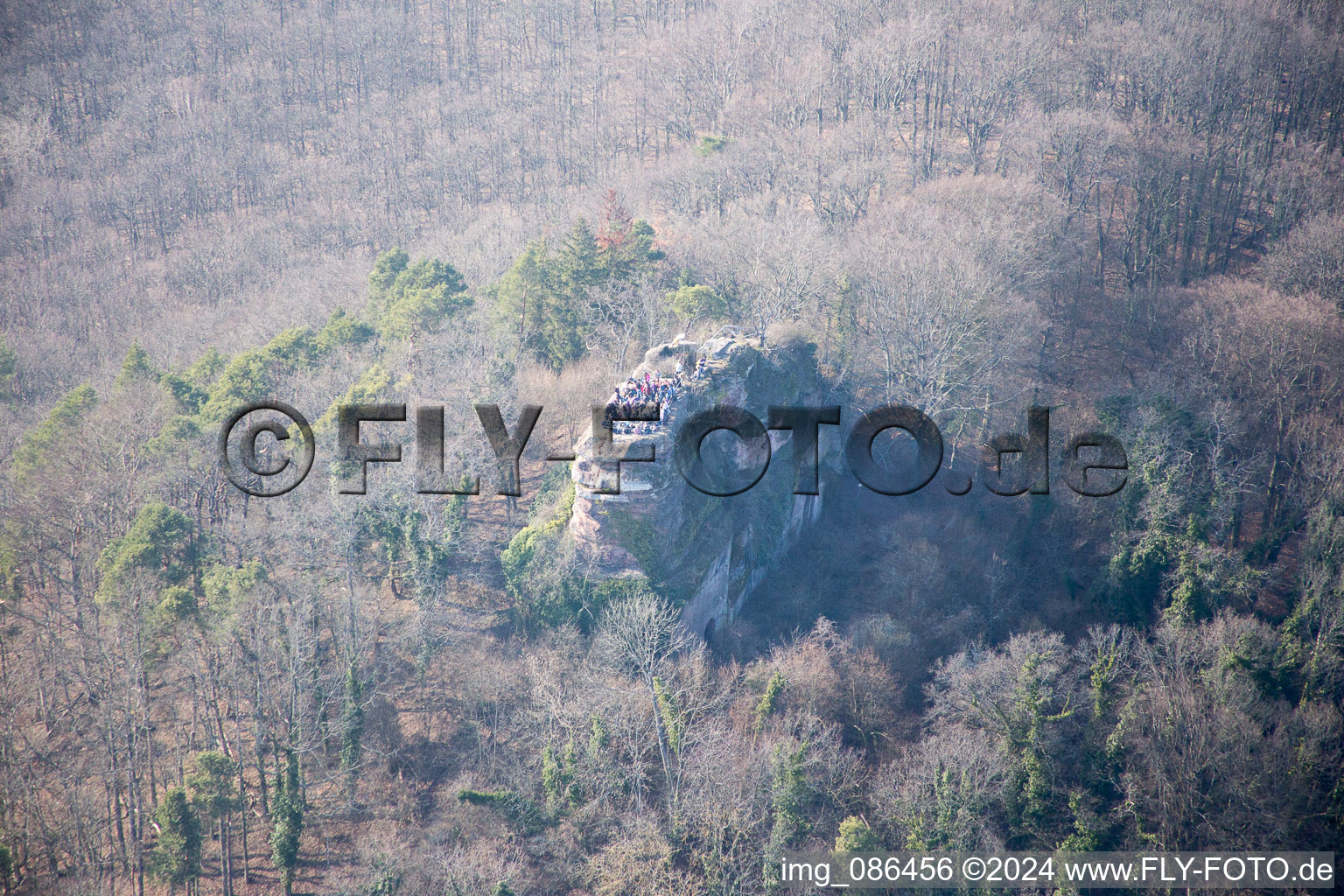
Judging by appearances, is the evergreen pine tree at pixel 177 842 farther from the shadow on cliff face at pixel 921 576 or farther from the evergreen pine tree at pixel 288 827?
the shadow on cliff face at pixel 921 576

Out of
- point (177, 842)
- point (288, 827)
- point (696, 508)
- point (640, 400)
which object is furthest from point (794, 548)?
point (177, 842)

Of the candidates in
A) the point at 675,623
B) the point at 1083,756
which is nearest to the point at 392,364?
the point at 675,623

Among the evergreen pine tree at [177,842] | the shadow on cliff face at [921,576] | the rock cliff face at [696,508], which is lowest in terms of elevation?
the evergreen pine tree at [177,842]

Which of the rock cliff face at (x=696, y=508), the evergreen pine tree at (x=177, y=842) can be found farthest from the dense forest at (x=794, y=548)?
the rock cliff face at (x=696, y=508)

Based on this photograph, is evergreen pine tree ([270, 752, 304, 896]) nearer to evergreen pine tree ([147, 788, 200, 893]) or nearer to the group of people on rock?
evergreen pine tree ([147, 788, 200, 893])

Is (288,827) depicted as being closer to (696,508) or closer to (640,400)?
(696,508)

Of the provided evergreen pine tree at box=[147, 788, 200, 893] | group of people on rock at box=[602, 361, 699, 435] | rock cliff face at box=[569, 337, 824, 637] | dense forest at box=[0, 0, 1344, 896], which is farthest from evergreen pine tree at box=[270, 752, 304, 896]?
group of people on rock at box=[602, 361, 699, 435]
